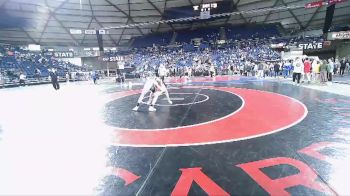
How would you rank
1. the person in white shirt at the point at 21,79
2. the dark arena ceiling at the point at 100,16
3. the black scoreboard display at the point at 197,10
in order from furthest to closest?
the black scoreboard display at the point at 197,10 → the dark arena ceiling at the point at 100,16 → the person in white shirt at the point at 21,79

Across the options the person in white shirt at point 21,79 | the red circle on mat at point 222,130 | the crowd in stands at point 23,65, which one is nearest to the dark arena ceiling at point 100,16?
the crowd in stands at point 23,65

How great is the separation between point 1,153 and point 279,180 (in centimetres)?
537

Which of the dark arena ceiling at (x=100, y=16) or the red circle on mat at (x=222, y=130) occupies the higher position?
the dark arena ceiling at (x=100, y=16)

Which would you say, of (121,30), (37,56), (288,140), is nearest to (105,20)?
(121,30)

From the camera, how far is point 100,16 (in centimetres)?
3847

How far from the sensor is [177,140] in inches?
210

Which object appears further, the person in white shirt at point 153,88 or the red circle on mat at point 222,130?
the person in white shirt at point 153,88

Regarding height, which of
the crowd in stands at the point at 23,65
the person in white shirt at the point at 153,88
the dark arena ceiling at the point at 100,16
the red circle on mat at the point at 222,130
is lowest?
the red circle on mat at the point at 222,130

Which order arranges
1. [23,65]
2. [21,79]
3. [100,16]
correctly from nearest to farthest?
1. [21,79]
2. [23,65]
3. [100,16]

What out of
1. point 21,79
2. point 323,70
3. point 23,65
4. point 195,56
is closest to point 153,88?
point 323,70

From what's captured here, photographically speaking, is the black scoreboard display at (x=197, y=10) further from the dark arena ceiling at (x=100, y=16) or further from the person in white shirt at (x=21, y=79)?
the person in white shirt at (x=21, y=79)

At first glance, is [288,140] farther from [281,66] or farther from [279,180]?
[281,66]

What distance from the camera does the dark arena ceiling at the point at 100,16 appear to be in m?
32.6

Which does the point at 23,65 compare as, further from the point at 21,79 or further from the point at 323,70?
the point at 323,70
